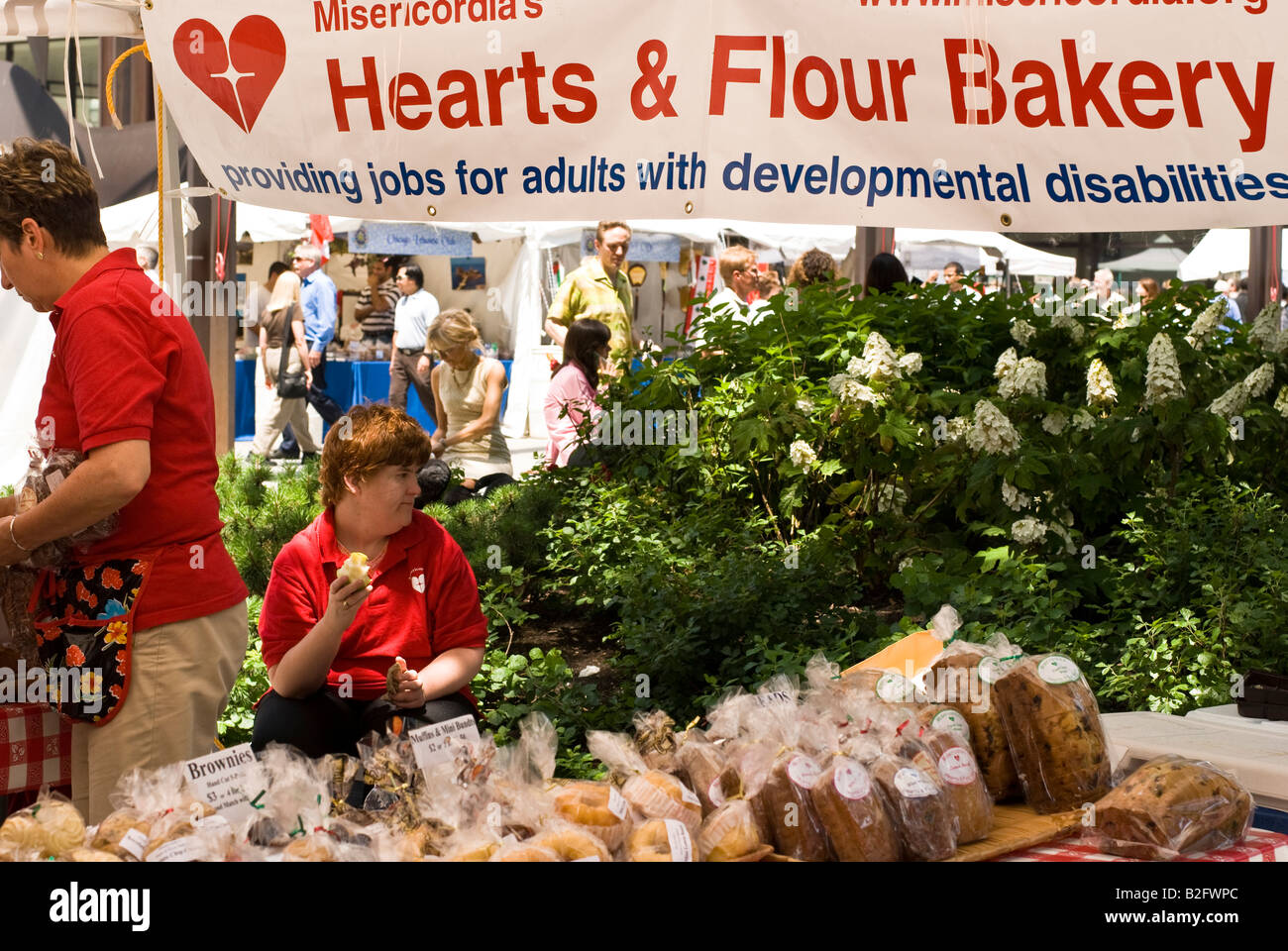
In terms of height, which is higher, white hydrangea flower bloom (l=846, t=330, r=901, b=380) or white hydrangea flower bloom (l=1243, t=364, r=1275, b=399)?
white hydrangea flower bloom (l=846, t=330, r=901, b=380)

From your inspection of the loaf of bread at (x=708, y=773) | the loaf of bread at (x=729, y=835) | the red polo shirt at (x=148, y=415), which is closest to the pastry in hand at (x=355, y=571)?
the red polo shirt at (x=148, y=415)

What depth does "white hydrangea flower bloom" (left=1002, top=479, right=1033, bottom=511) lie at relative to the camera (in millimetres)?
5379

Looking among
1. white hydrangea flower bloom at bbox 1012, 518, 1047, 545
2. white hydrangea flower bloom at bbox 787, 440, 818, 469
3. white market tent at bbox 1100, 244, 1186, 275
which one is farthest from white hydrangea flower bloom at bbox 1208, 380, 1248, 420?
white market tent at bbox 1100, 244, 1186, 275

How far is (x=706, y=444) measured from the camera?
650 cm

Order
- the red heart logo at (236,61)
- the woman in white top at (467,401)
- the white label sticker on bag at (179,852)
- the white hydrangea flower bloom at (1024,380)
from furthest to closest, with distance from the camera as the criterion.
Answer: the woman in white top at (467,401)
the white hydrangea flower bloom at (1024,380)
the red heart logo at (236,61)
the white label sticker on bag at (179,852)

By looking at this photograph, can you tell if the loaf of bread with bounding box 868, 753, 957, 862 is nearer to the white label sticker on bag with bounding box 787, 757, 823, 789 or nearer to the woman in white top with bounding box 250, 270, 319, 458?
the white label sticker on bag with bounding box 787, 757, 823, 789

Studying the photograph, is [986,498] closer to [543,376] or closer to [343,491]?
[343,491]

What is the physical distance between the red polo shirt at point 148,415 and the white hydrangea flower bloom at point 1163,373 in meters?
3.75

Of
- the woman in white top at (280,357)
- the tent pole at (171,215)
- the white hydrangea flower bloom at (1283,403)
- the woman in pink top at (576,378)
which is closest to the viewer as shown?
the tent pole at (171,215)

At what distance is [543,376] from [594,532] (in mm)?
10180

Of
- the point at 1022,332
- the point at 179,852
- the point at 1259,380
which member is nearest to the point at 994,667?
the point at 179,852

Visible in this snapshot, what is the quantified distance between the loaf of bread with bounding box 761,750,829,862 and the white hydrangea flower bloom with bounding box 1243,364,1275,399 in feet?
12.9

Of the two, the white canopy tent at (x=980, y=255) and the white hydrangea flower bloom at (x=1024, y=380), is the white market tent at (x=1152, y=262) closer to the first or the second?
the white canopy tent at (x=980, y=255)

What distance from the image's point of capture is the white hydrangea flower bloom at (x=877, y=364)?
5.83m
